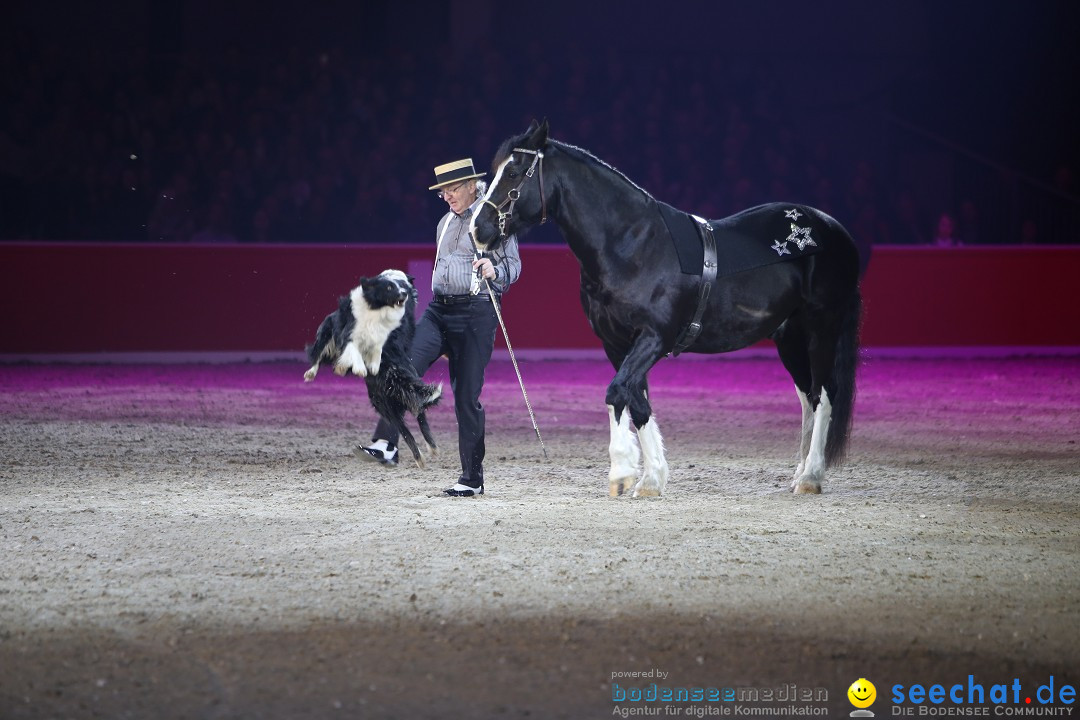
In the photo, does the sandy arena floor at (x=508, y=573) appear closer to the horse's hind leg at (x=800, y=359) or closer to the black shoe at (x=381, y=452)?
the black shoe at (x=381, y=452)

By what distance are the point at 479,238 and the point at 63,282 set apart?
9.58m

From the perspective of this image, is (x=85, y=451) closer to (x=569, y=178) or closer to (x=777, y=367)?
(x=569, y=178)

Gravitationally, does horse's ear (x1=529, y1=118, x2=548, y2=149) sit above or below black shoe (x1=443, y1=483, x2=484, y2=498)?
above

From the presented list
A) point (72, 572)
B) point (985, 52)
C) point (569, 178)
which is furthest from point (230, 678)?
point (985, 52)

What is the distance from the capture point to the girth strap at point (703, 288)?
6.80 m

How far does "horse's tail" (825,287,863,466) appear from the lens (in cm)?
733

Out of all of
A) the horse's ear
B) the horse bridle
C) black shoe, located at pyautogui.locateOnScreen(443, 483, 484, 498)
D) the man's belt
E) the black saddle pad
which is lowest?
black shoe, located at pyautogui.locateOnScreen(443, 483, 484, 498)

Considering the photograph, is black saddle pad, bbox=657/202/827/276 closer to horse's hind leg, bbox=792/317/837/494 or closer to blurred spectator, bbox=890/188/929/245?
horse's hind leg, bbox=792/317/837/494

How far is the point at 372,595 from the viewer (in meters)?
4.69

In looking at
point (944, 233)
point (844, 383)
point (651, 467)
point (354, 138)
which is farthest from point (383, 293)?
point (944, 233)

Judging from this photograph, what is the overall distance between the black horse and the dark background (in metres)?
9.36

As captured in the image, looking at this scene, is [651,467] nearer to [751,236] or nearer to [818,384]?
[818,384]

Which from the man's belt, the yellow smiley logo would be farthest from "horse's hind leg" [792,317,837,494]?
the yellow smiley logo

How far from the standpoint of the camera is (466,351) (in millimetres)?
6742
